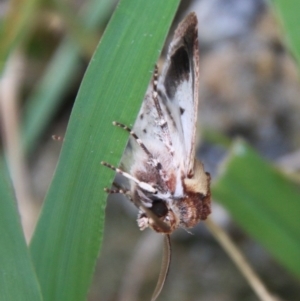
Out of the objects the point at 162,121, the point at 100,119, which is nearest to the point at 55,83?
the point at 162,121

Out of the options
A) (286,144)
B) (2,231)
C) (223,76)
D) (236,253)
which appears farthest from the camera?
(223,76)

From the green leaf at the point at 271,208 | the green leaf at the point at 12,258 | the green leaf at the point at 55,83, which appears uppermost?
the green leaf at the point at 55,83

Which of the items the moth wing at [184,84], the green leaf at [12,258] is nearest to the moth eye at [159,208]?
the moth wing at [184,84]

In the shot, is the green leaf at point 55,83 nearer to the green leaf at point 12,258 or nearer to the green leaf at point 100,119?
the green leaf at point 100,119

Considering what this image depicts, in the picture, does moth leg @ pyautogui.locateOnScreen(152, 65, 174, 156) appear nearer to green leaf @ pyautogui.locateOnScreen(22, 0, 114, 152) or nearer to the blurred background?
the blurred background

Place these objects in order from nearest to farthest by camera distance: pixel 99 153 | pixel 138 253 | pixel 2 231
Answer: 1. pixel 2 231
2. pixel 99 153
3. pixel 138 253

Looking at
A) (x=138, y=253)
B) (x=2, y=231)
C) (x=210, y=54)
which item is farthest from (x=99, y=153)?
(x=210, y=54)

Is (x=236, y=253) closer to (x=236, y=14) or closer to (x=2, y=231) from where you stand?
(x=2, y=231)
